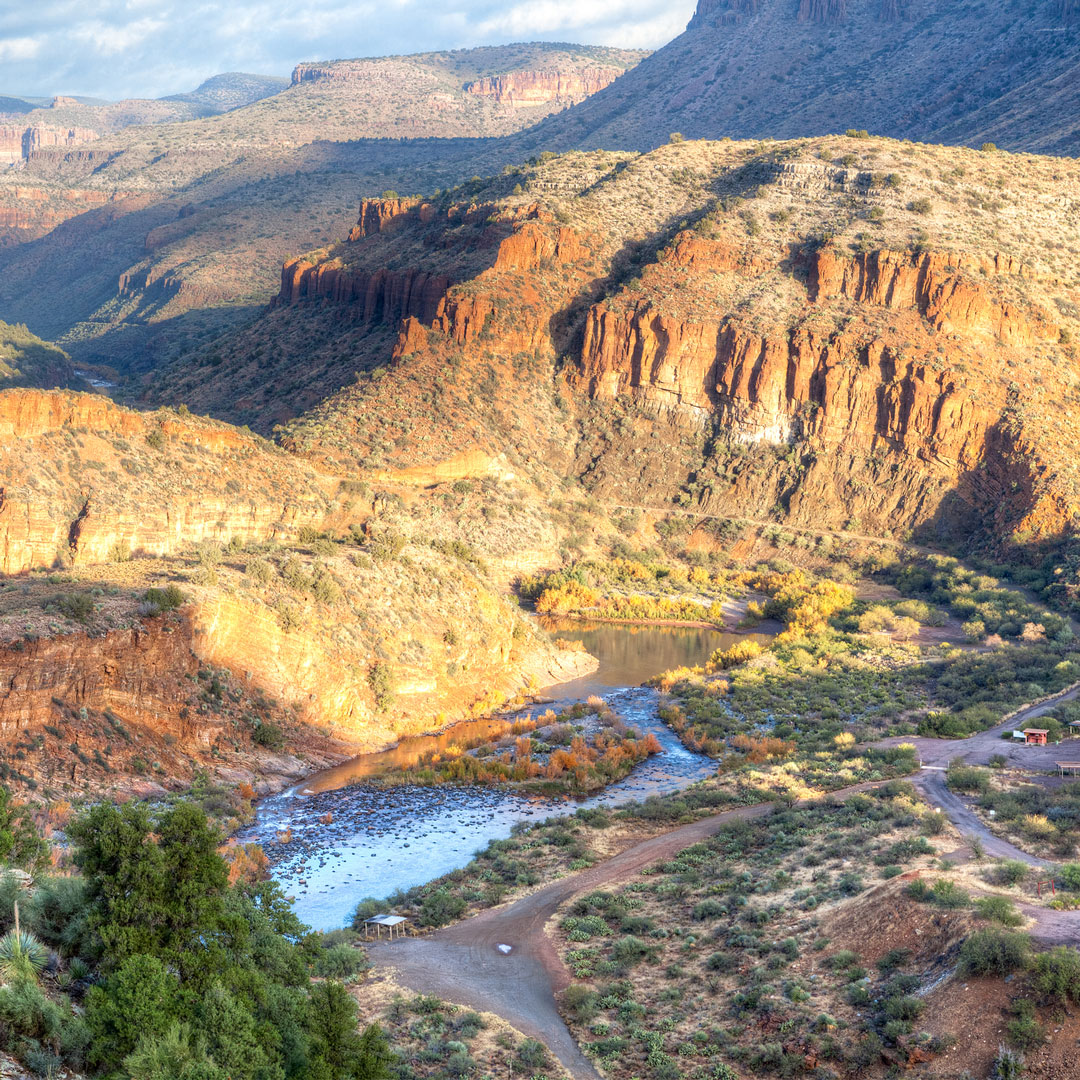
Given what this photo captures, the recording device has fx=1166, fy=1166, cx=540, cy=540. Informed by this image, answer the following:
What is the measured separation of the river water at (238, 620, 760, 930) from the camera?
25.4m

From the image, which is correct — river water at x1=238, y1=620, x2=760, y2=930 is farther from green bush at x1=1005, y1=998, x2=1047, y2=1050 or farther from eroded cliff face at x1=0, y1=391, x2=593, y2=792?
green bush at x1=1005, y1=998, x2=1047, y2=1050

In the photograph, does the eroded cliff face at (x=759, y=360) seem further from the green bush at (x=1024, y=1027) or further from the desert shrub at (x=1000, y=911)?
the green bush at (x=1024, y=1027)

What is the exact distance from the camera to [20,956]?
36.4 ft

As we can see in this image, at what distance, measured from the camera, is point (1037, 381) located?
63719mm

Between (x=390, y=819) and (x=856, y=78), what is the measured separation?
126m

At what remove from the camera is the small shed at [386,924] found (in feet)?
74.7

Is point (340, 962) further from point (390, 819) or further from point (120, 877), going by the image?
point (390, 819)

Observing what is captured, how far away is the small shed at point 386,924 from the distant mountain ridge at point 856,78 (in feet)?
267

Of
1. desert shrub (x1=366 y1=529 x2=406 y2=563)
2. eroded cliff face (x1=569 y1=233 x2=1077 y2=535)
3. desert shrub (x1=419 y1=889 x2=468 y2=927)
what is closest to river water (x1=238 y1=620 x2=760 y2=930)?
desert shrub (x1=419 y1=889 x2=468 y2=927)

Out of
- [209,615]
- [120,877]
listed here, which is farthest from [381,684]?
[120,877]

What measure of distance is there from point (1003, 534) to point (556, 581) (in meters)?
23.2

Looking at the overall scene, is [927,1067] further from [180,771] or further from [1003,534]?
[1003,534]

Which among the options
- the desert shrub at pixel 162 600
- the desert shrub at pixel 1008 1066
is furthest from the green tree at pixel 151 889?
the desert shrub at pixel 162 600

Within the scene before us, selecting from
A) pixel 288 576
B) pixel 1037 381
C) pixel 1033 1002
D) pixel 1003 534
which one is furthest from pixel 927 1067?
pixel 1037 381
